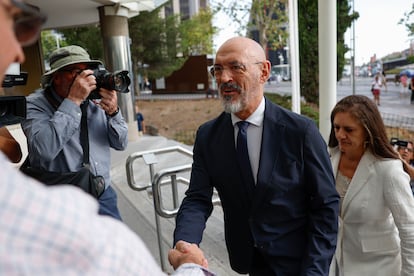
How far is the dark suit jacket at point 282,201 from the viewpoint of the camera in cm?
153

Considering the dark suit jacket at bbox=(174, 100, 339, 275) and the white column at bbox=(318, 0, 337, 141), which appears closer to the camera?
the dark suit jacket at bbox=(174, 100, 339, 275)

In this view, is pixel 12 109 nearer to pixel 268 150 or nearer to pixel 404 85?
pixel 268 150

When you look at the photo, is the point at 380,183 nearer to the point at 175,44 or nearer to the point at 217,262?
the point at 217,262

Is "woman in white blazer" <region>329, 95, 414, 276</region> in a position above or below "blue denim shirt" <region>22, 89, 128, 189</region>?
below

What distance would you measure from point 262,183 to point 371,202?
2.30 ft

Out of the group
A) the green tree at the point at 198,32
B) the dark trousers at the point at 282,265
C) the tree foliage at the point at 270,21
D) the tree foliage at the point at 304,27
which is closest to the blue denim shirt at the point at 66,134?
the dark trousers at the point at 282,265

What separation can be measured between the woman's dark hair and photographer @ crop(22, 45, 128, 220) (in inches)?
56.5

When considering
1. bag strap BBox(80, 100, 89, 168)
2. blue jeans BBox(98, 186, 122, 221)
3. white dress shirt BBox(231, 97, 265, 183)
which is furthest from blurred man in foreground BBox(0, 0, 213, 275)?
blue jeans BBox(98, 186, 122, 221)

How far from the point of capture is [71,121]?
2004mm

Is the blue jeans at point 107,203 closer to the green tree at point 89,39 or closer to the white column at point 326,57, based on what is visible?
the white column at point 326,57

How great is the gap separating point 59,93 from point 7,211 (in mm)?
1849

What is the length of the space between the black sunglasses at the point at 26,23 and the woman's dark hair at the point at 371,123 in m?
1.72

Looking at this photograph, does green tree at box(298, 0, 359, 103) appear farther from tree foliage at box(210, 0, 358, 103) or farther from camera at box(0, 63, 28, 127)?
camera at box(0, 63, 28, 127)

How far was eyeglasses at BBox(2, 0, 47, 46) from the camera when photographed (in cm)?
61
